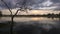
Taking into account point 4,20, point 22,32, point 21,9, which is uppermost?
point 21,9

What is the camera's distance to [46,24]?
60.1 ft

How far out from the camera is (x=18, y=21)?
16.9 metres

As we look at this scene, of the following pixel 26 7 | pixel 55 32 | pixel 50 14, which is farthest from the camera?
pixel 55 32

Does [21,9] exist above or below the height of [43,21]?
above

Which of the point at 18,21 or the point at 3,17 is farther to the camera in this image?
the point at 18,21

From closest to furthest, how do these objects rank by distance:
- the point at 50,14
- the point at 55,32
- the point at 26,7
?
the point at 26,7 → the point at 50,14 → the point at 55,32

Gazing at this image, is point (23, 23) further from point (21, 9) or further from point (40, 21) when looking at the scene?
point (21, 9)

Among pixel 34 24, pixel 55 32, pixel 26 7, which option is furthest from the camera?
pixel 34 24

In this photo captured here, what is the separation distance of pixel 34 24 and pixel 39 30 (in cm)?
73

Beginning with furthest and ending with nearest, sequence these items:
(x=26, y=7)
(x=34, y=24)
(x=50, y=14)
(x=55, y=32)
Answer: (x=34, y=24)
(x=55, y=32)
(x=50, y=14)
(x=26, y=7)

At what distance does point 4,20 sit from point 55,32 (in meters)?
4.55

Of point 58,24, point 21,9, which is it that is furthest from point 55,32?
point 21,9

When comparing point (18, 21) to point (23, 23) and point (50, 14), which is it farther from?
point (50, 14)

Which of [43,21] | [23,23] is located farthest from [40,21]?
[23,23]
